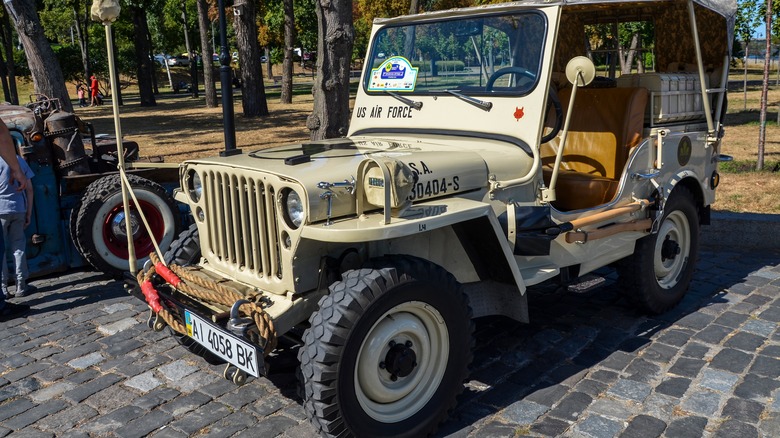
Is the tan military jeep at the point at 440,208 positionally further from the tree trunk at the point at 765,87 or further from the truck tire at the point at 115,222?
the tree trunk at the point at 765,87

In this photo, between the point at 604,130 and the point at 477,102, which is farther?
the point at 604,130

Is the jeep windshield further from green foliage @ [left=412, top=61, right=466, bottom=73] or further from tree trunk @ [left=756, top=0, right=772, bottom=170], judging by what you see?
tree trunk @ [left=756, top=0, right=772, bottom=170]

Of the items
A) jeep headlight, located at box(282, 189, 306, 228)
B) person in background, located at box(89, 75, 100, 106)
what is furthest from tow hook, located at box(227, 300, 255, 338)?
person in background, located at box(89, 75, 100, 106)

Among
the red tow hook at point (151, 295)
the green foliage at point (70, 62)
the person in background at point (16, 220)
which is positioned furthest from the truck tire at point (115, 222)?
the green foliage at point (70, 62)

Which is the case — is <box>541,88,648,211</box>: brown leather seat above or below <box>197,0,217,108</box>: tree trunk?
below

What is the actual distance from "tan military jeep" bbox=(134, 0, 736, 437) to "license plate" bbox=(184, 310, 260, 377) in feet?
0.04

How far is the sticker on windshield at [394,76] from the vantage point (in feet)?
16.3

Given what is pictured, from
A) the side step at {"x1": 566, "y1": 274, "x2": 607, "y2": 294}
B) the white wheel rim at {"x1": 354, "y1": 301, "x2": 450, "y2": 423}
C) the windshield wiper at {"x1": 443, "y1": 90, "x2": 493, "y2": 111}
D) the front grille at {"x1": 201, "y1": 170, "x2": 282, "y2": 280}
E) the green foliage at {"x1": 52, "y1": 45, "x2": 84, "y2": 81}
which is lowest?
the side step at {"x1": 566, "y1": 274, "x2": 607, "y2": 294}

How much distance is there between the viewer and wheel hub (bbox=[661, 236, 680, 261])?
5.40 meters

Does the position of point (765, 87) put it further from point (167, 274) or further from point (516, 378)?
point (167, 274)

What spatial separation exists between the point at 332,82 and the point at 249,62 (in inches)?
431

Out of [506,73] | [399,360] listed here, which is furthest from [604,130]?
[399,360]

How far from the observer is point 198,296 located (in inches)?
147

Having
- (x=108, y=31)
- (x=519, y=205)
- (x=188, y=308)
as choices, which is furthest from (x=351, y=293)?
(x=108, y=31)
